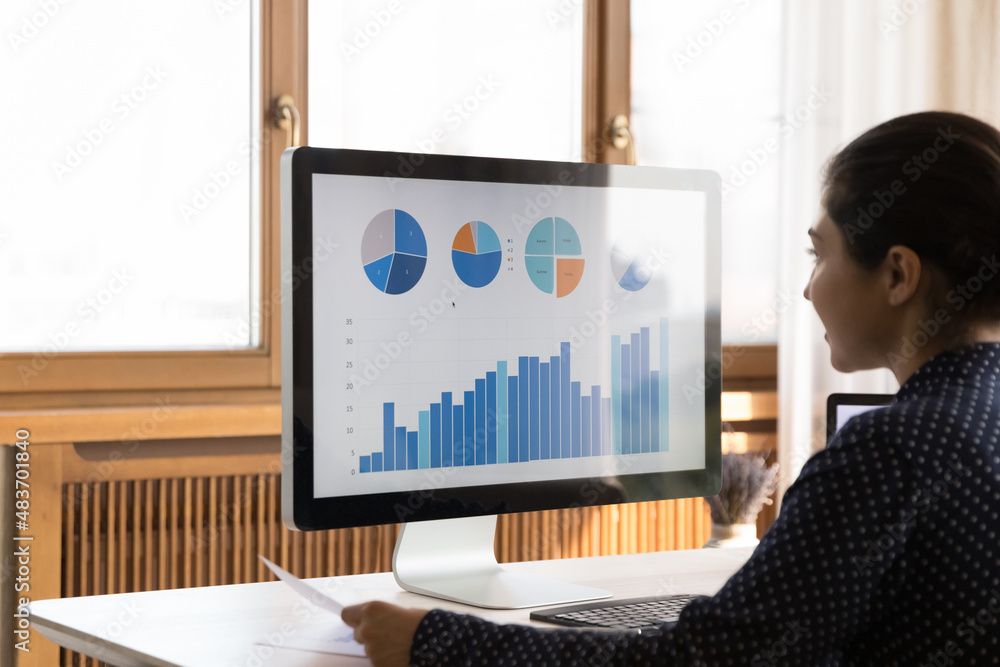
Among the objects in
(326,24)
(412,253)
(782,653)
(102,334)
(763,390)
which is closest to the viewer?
(782,653)

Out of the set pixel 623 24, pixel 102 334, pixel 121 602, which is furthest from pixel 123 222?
pixel 623 24

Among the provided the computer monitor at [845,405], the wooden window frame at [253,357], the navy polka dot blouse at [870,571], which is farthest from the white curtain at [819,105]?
the navy polka dot blouse at [870,571]

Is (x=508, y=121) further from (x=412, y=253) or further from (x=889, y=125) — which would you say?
(x=889, y=125)

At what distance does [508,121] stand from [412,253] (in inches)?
48.6

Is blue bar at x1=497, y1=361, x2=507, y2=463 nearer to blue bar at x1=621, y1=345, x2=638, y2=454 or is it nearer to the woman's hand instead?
blue bar at x1=621, y1=345, x2=638, y2=454

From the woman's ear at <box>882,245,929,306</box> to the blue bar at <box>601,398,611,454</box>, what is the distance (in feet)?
1.31

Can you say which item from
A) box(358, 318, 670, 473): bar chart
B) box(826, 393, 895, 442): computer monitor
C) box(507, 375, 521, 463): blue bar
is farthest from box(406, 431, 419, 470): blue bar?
box(826, 393, 895, 442): computer monitor

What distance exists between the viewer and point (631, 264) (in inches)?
47.8

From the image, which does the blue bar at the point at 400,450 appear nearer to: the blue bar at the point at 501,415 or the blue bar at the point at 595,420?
the blue bar at the point at 501,415

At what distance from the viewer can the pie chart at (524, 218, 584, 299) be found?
1.16 m

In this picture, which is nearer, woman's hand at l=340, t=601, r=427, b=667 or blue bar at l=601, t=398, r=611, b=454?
woman's hand at l=340, t=601, r=427, b=667

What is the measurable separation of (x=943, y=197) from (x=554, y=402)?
493 millimetres

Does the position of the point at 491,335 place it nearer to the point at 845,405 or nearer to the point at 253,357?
the point at 845,405

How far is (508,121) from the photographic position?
226 centimetres
